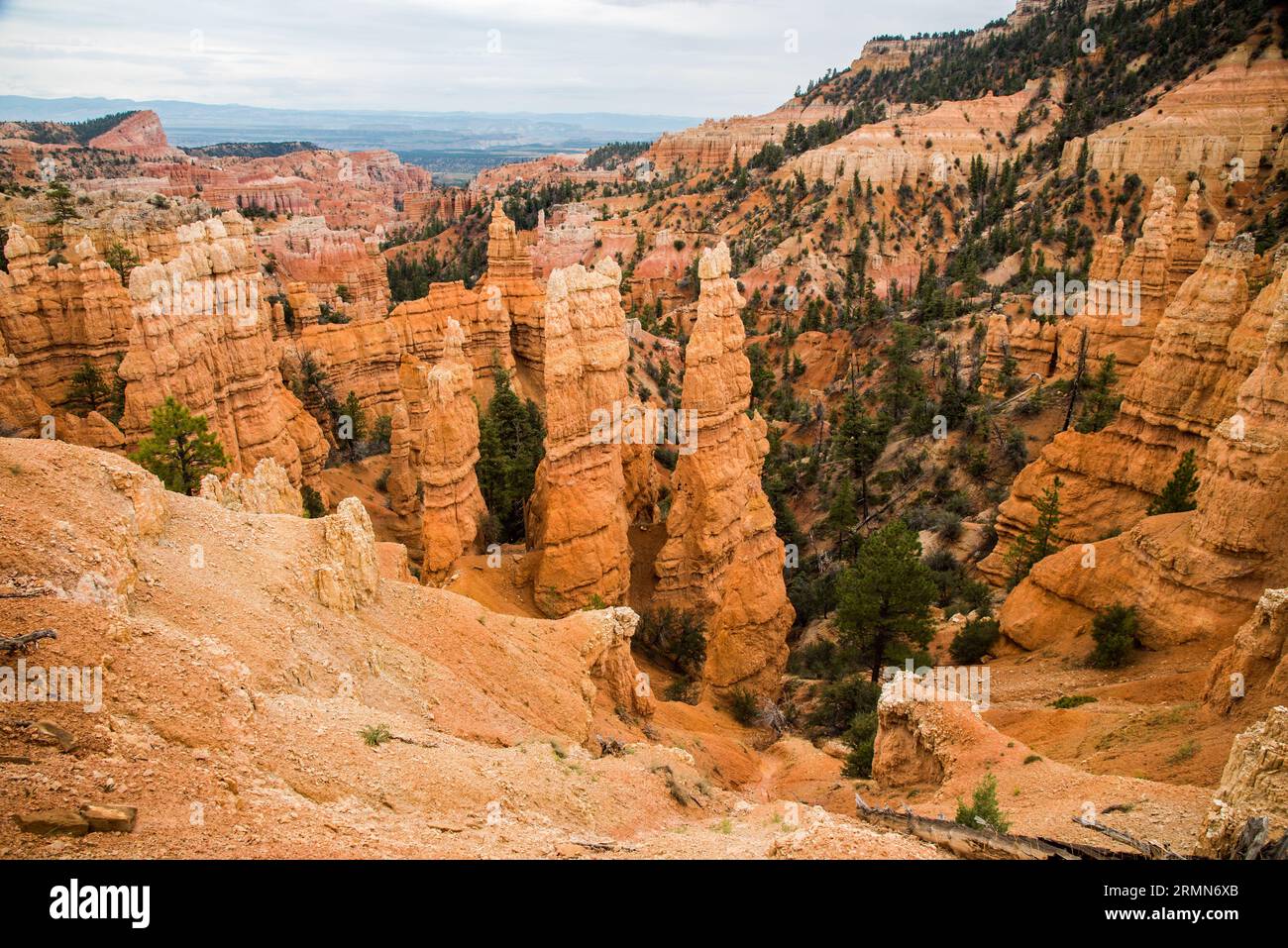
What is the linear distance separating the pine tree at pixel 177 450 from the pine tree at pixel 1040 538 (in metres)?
26.6

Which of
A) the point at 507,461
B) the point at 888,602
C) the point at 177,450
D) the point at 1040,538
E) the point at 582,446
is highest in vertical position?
Result: the point at 582,446

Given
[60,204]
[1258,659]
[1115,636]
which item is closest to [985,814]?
[1258,659]

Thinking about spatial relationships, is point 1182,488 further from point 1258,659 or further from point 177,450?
point 177,450

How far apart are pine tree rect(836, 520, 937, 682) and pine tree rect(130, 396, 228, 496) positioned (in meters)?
20.4

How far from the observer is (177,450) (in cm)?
2439

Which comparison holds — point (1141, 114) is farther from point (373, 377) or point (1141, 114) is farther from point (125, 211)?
point (125, 211)

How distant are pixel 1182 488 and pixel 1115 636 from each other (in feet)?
21.1

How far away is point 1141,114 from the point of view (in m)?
71.0

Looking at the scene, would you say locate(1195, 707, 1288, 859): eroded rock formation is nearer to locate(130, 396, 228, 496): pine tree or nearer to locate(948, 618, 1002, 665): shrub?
locate(948, 618, 1002, 665): shrub

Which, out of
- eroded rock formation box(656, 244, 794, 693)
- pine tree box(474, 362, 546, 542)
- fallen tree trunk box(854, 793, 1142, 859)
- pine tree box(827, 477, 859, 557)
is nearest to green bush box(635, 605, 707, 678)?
eroded rock formation box(656, 244, 794, 693)

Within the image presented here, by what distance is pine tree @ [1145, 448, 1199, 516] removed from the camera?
23.6 m

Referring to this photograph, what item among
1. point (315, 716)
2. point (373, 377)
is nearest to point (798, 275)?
point (373, 377)

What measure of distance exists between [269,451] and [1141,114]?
254 feet

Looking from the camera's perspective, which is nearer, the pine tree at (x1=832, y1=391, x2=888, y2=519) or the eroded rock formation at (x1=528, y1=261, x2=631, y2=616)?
the eroded rock formation at (x1=528, y1=261, x2=631, y2=616)
